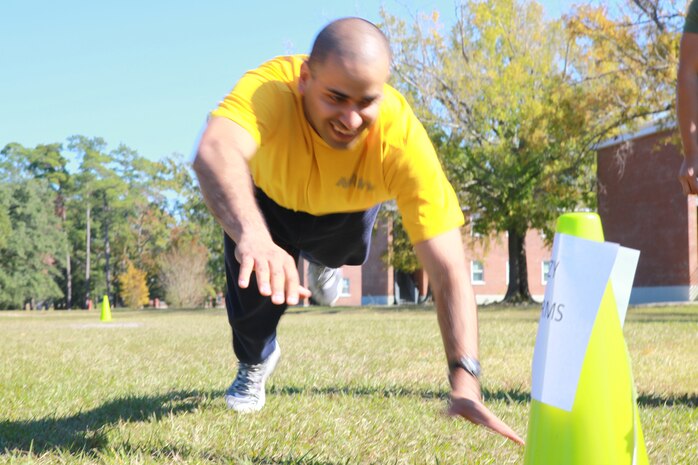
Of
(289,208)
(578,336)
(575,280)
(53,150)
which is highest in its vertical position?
(53,150)

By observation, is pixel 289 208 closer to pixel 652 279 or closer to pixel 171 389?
pixel 171 389

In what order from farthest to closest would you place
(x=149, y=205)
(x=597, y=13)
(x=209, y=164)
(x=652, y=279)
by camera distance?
(x=149, y=205)
(x=652, y=279)
(x=597, y=13)
(x=209, y=164)

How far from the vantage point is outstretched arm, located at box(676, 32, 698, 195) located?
12.2 ft

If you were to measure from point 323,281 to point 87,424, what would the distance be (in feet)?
6.57

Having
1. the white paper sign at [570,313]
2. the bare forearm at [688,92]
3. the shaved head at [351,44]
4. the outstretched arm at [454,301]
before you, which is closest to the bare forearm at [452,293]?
the outstretched arm at [454,301]

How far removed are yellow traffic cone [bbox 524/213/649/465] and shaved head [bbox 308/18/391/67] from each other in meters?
0.87

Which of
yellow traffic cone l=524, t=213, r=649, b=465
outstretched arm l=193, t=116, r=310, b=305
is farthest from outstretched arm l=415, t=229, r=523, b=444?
outstretched arm l=193, t=116, r=310, b=305

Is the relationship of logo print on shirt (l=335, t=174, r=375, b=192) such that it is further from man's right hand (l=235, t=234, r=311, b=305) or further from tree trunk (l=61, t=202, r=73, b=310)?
tree trunk (l=61, t=202, r=73, b=310)

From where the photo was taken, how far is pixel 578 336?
2.33 metres

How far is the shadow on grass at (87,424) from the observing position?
340 centimetres

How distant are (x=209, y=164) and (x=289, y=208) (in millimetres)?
1413

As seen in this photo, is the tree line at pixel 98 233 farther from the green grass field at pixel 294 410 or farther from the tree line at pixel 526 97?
the green grass field at pixel 294 410

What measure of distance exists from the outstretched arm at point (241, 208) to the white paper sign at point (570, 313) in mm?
820

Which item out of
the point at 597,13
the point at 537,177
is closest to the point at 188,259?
the point at 537,177
